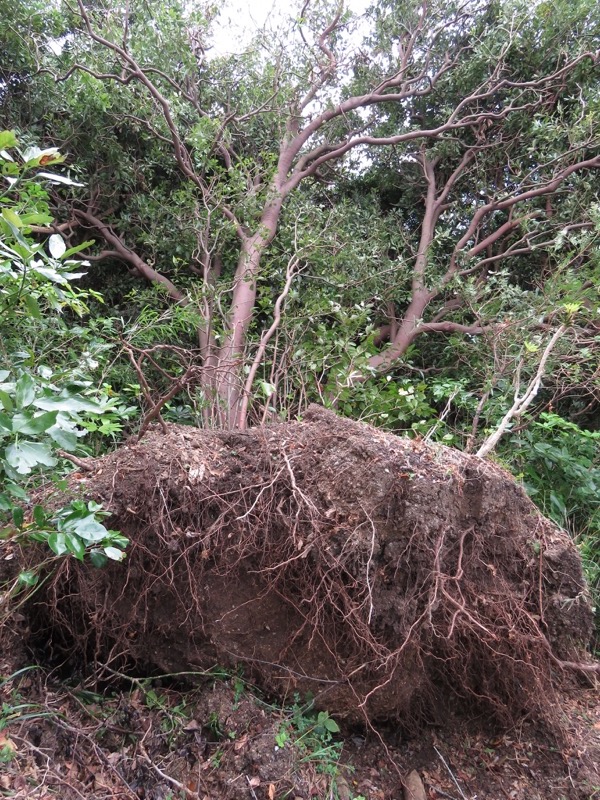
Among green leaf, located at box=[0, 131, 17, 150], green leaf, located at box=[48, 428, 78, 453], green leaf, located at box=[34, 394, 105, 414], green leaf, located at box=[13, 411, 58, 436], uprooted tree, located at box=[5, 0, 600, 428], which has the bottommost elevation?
green leaf, located at box=[48, 428, 78, 453]

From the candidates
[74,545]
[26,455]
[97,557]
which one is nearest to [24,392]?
[26,455]

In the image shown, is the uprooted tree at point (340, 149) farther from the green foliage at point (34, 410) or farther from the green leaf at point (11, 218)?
the green leaf at point (11, 218)

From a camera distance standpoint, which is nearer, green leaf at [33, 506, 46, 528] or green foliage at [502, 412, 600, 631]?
green leaf at [33, 506, 46, 528]

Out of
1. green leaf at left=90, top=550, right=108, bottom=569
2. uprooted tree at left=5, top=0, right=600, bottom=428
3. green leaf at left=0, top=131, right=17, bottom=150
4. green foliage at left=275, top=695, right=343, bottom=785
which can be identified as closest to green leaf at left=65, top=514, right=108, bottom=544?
green leaf at left=90, top=550, right=108, bottom=569

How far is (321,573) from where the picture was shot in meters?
2.08

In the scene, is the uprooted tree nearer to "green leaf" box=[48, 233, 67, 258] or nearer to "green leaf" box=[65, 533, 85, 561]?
"green leaf" box=[48, 233, 67, 258]

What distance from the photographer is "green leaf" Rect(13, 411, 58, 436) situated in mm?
1292

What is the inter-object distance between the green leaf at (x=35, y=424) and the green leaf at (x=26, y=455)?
0.09 metres

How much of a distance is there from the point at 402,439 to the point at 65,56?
489 cm

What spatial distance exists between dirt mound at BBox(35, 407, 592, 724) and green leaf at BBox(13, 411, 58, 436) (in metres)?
0.86

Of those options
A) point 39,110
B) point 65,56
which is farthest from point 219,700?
point 65,56

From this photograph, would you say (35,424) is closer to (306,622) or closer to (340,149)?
(306,622)

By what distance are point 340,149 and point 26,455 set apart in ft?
15.5

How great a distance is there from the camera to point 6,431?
4.27 feet
